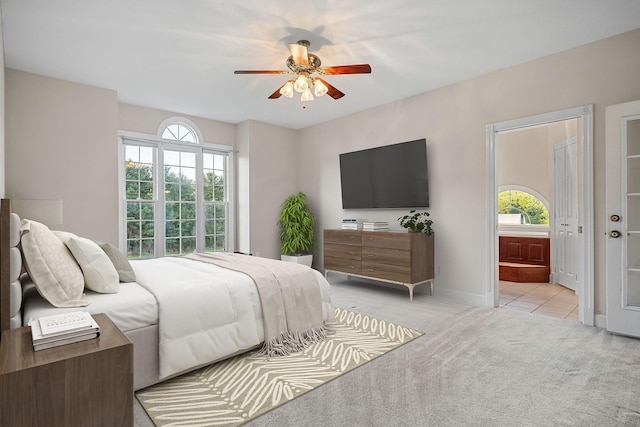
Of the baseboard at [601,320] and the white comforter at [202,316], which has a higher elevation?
the white comforter at [202,316]

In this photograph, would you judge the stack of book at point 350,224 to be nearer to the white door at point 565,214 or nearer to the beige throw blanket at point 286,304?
the beige throw blanket at point 286,304

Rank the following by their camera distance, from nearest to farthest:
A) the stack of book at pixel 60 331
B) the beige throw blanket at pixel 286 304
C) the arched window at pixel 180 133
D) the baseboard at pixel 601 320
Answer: the stack of book at pixel 60 331 → the beige throw blanket at pixel 286 304 → the baseboard at pixel 601 320 → the arched window at pixel 180 133

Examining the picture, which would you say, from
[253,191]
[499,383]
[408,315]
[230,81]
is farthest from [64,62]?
[499,383]

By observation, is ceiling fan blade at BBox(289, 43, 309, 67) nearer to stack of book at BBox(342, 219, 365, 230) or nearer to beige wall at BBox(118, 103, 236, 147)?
stack of book at BBox(342, 219, 365, 230)

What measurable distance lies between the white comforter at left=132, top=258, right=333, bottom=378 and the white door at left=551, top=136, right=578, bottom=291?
453 centimetres

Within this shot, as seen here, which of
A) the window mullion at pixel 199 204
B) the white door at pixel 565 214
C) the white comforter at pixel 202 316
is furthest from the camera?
the window mullion at pixel 199 204

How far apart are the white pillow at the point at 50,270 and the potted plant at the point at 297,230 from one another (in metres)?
3.86

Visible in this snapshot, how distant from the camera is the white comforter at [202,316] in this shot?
2.16 m

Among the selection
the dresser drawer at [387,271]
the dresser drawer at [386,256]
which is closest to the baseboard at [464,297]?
the dresser drawer at [387,271]

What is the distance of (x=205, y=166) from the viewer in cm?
577

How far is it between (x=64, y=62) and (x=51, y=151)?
3.41 feet

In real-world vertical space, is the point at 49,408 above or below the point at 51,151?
below

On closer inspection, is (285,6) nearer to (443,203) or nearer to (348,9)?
(348,9)

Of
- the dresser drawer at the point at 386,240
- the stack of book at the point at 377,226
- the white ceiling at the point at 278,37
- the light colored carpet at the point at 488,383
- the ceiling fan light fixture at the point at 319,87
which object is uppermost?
the white ceiling at the point at 278,37
